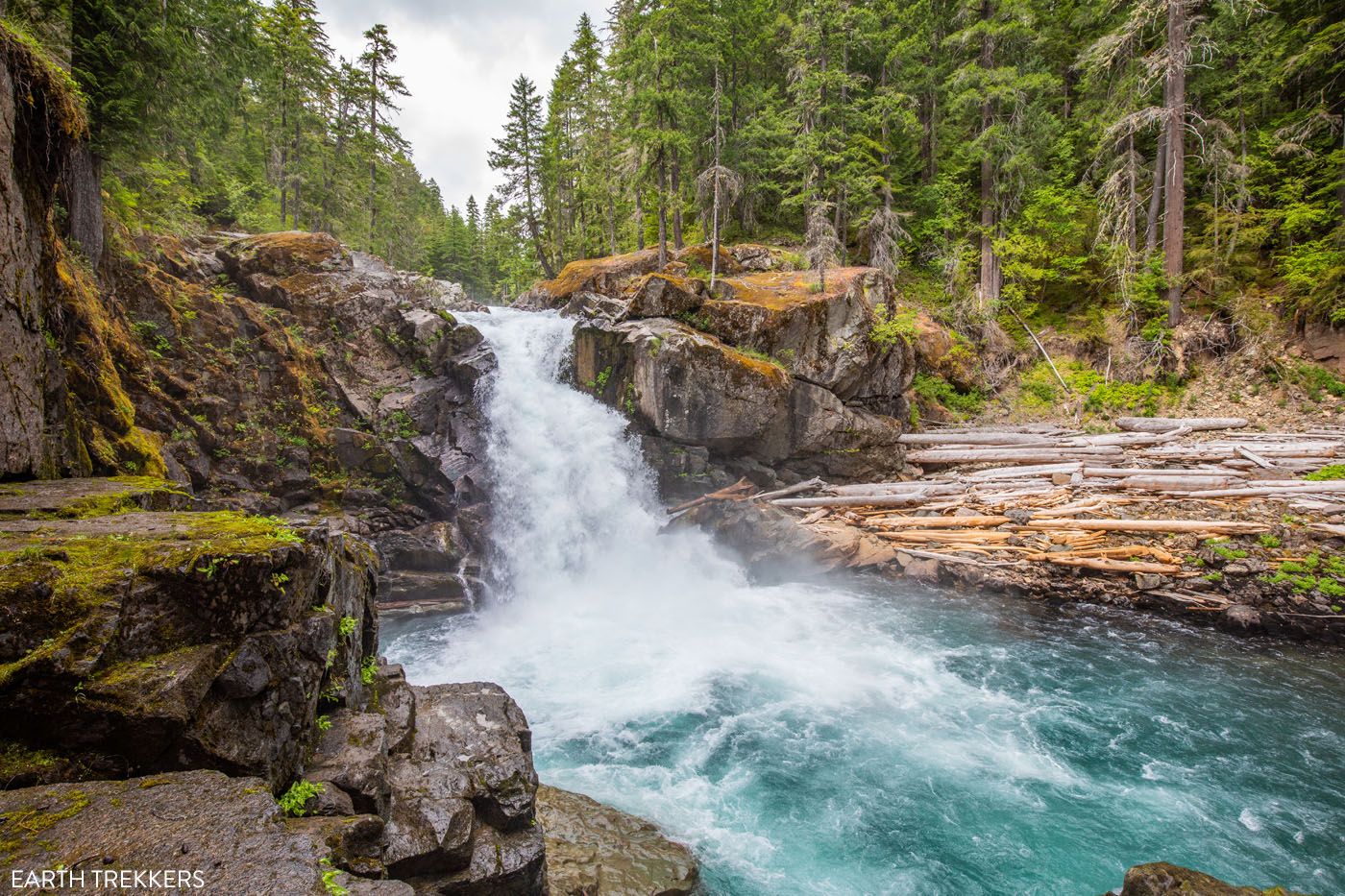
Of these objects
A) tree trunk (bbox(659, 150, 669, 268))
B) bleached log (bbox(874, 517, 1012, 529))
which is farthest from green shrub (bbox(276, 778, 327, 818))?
tree trunk (bbox(659, 150, 669, 268))

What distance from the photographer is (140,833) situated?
244 cm

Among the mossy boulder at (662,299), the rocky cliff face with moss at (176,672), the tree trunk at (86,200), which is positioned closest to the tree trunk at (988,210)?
the mossy boulder at (662,299)

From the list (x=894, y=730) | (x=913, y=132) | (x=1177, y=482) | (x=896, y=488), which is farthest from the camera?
(x=913, y=132)

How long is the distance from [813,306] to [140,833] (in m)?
16.4

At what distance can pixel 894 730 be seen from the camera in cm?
793

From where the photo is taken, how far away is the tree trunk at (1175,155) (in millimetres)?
17172

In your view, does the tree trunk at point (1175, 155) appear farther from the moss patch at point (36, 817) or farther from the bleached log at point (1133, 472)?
the moss patch at point (36, 817)

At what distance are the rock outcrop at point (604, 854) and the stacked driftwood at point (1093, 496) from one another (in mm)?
9780

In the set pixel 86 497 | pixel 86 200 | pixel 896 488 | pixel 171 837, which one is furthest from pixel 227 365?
pixel 896 488

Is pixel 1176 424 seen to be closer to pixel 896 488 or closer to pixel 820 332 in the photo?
pixel 896 488

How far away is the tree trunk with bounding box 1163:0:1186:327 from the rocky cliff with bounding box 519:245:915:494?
9.19 meters

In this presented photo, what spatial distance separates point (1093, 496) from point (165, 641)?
1684cm

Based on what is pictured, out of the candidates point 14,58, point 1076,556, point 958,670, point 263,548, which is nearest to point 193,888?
point 263,548

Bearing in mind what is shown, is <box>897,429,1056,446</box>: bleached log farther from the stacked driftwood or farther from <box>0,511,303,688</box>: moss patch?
<box>0,511,303,688</box>: moss patch
